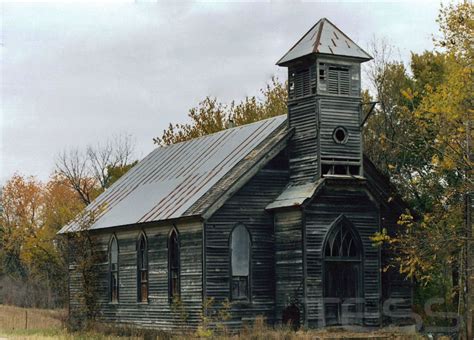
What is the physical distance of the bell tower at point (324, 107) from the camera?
38531 millimetres

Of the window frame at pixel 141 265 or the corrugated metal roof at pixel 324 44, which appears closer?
the corrugated metal roof at pixel 324 44

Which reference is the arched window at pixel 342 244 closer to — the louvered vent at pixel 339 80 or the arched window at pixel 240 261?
the arched window at pixel 240 261

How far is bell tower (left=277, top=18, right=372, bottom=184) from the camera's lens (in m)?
38.5

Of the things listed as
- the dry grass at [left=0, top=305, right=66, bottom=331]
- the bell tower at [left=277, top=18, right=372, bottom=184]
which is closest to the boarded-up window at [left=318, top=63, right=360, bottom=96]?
the bell tower at [left=277, top=18, right=372, bottom=184]

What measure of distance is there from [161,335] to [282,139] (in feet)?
27.8

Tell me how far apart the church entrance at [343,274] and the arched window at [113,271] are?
34.6 feet

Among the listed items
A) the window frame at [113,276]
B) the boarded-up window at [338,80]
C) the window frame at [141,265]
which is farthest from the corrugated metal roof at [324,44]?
the window frame at [113,276]

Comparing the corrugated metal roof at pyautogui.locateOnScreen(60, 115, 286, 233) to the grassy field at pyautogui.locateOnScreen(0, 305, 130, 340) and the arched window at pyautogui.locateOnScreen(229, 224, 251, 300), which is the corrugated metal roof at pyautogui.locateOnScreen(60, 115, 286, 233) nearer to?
the arched window at pyautogui.locateOnScreen(229, 224, 251, 300)

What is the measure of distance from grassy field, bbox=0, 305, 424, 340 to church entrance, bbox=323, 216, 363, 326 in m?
1.60

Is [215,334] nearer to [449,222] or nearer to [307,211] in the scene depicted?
[307,211]

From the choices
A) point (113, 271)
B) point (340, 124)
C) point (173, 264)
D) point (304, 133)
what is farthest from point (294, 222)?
point (113, 271)

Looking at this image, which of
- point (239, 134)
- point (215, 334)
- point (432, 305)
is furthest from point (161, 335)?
point (432, 305)

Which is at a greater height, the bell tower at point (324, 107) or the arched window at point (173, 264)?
the bell tower at point (324, 107)

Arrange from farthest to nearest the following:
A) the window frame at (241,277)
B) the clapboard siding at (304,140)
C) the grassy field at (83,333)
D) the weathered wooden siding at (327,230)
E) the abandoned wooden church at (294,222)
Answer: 1. the clapboard siding at (304,140)
2. the window frame at (241,277)
3. the abandoned wooden church at (294,222)
4. the weathered wooden siding at (327,230)
5. the grassy field at (83,333)
